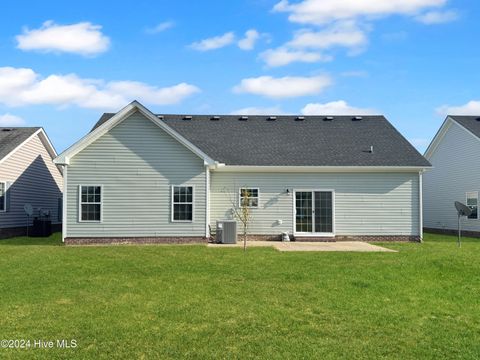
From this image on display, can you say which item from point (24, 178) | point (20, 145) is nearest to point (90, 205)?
point (20, 145)

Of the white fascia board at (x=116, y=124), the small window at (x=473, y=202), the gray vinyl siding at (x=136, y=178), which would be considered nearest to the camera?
the white fascia board at (x=116, y=124)

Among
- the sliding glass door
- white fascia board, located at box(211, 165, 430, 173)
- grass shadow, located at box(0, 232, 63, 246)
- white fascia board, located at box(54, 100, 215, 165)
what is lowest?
grass shadow, located at box(0, 232, 63, 246)

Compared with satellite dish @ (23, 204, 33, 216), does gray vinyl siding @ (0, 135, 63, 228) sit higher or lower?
higher

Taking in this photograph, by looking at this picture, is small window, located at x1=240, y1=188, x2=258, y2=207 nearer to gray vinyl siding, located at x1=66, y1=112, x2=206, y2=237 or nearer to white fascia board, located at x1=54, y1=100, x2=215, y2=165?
gray vinyl siding, located at x1=66, y1=112, x2=206, y2=237

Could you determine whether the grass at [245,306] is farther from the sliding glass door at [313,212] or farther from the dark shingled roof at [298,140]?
the dark shingled roof at [298,140]

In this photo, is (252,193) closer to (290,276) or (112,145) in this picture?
(112,145)

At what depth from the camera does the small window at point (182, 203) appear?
60.8ft

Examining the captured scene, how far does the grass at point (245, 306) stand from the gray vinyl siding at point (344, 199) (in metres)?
6.16

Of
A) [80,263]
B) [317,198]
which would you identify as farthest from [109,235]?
[317,198]

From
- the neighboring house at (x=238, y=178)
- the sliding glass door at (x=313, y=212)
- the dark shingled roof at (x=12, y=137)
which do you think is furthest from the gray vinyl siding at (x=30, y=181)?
the sliding glass door at (x=313, y=212)

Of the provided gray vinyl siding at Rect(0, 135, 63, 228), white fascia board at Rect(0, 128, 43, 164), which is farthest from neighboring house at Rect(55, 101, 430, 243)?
gray vinyl siding at Rect(0, 135, 63, 228)

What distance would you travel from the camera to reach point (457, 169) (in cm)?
2539

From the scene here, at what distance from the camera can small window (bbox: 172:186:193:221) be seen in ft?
60.8

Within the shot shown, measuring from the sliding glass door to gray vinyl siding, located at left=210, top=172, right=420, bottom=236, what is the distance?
25cm
